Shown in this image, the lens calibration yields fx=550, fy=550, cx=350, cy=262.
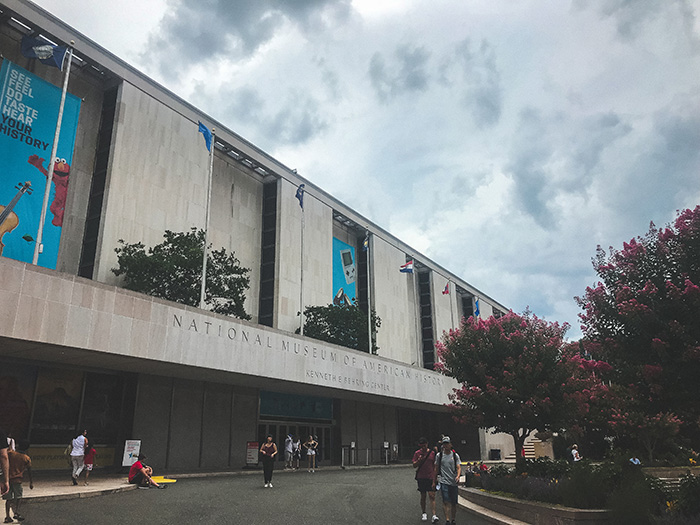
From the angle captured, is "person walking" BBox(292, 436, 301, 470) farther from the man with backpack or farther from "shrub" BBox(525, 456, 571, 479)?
the man with backpack

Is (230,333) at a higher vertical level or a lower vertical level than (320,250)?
lower

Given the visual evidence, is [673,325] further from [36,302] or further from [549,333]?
[36,302]

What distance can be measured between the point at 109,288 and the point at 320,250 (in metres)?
25.8

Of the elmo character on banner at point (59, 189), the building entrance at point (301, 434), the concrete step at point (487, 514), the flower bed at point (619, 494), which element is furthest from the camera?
the building entrance at point (301, 434)

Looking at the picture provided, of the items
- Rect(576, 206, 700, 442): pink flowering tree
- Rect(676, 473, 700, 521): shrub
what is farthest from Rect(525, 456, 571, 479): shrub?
Rect(676, 473, 700, 521): shrub

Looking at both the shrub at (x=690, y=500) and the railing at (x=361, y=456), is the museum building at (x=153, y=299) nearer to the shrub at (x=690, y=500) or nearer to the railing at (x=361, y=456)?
the railing at (x=361, y=456)

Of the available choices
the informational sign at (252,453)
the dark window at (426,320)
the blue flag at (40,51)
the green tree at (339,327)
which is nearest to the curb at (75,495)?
the informational sign at (252,453)

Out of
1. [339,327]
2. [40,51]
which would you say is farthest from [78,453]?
[339,327]

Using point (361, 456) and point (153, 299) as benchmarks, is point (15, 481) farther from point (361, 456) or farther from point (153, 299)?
point (361, 456)

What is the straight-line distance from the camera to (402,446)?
43.7 metres

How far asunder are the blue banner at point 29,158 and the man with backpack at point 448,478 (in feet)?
71.2

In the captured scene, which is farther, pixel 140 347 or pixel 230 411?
pixel 230 411

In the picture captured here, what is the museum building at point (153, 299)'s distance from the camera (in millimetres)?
20172

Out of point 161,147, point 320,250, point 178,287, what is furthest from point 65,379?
point 320,250
